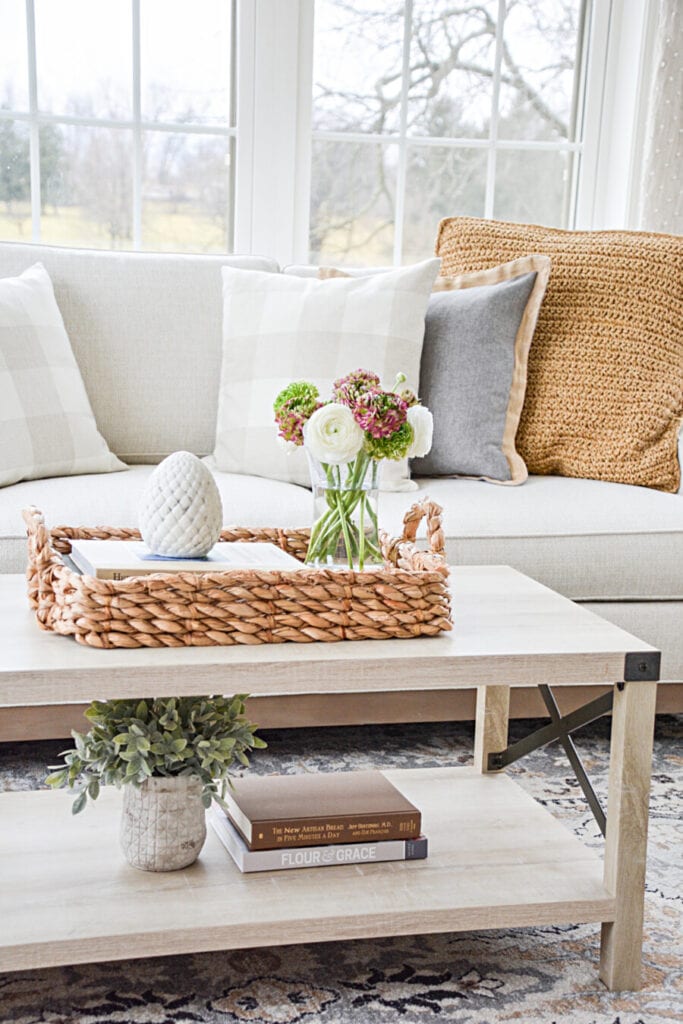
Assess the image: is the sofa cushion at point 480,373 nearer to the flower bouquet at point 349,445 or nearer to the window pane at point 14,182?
the flower bouquet at point 349,445

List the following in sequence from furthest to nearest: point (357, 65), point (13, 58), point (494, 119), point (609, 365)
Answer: point (494, 119) < point (357, 65) < point (13, 58) < point (609, 365)

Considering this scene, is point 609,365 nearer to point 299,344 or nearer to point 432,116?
point 299,344

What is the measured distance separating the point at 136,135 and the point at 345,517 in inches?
78.4

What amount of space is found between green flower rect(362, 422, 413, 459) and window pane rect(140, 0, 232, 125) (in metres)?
2.00

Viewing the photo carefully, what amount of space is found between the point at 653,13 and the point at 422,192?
0.81m

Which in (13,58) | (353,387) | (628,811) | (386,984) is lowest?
(386,984)

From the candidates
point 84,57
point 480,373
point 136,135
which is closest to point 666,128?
point 480,373

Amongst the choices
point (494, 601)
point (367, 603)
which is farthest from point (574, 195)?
point (367, 603)

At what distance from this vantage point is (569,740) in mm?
1632

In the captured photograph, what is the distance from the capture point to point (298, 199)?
3227mm

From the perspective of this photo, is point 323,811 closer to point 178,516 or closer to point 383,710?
point 178,516

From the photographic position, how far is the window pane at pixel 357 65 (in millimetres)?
3176

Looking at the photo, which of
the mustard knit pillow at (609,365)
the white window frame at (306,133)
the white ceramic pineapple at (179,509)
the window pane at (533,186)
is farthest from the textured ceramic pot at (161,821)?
the window pane at (533,186)

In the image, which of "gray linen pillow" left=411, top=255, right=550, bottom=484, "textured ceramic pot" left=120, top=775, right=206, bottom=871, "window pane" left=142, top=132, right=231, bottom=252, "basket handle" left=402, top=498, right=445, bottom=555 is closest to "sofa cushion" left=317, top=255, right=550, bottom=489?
"gray linen pillow" left=411, top=255, right=550, bottom=484
